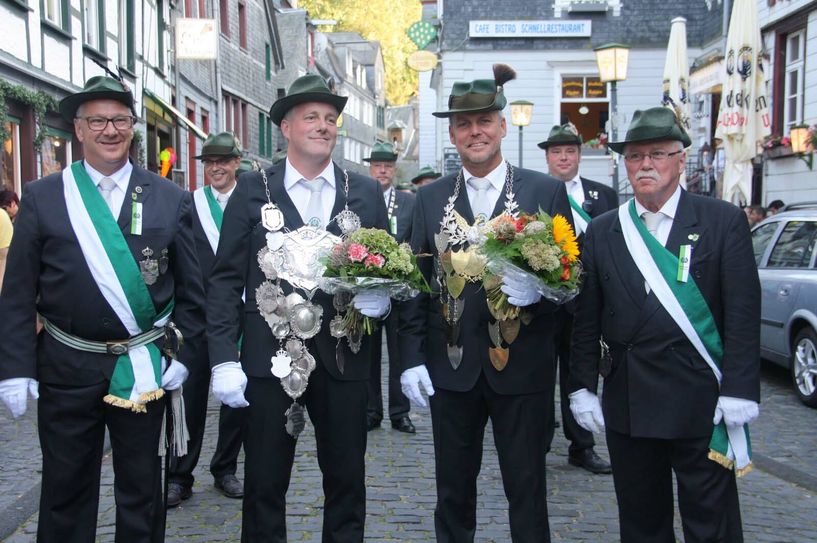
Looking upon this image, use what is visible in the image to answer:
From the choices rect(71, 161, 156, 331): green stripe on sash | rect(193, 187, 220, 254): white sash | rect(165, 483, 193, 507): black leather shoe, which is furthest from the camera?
rect(193, 187, 220, 254): white sash

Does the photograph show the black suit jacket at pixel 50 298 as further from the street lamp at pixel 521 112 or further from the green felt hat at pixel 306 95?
the street lamp at pixel 521 112

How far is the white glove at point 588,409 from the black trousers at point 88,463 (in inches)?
72.1

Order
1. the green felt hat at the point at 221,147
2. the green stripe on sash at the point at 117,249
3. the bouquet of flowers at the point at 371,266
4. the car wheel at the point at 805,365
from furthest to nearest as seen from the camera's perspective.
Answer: the car wheel at the point at 805,365
the green felt hat at the point at 221,147
the green stripe on sash at the point at 117,249
the bouquet of flowers at the point at 371,266

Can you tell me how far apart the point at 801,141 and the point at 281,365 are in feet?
45.1

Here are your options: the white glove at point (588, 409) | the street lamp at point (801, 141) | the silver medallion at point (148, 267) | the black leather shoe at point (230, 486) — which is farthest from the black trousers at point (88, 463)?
the street lamp at point (801, 141)

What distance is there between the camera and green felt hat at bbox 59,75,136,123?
3.96 m

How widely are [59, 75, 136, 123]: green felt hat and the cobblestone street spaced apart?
7.70 ft

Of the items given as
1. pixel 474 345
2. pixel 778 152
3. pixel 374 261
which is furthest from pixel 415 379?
pixel 778 152

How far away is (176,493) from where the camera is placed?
5.54 m

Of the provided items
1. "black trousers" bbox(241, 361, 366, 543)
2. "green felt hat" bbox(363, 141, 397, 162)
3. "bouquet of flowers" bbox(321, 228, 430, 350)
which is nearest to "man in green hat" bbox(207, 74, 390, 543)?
"black trousers" bbox(241, 361, 366, 543)

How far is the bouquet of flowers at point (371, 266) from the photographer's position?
367 cm

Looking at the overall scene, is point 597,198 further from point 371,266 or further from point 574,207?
point 371,266

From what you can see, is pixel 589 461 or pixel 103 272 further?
pixel 589 461

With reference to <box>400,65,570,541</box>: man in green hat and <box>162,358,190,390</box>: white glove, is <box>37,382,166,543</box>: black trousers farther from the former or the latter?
<box>400,65,570,541</box>: man in green hat
